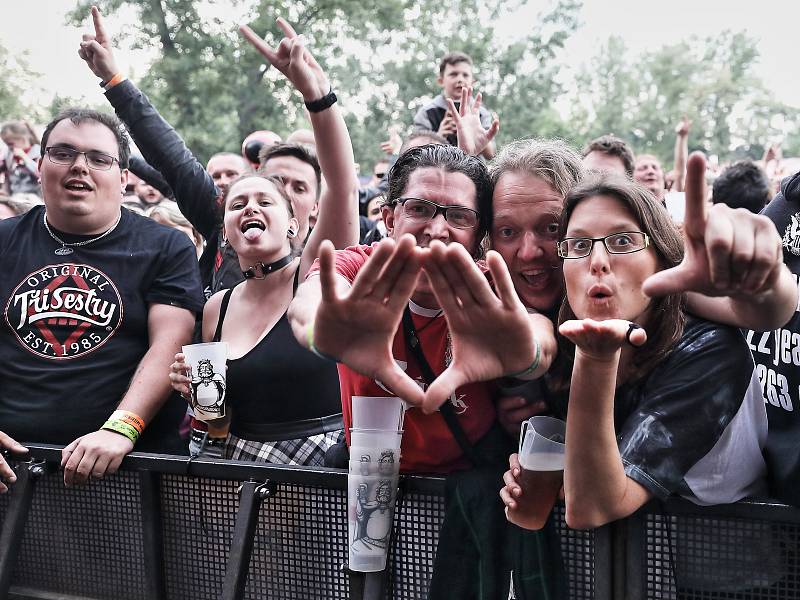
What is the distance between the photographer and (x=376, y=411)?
75.7 inches

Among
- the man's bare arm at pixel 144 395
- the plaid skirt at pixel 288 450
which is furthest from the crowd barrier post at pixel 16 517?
the plaid skirt at pixel 288 450

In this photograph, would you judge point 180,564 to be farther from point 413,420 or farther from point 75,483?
point 413,420

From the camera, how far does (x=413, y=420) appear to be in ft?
6.62

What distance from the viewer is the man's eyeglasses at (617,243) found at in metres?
1.85

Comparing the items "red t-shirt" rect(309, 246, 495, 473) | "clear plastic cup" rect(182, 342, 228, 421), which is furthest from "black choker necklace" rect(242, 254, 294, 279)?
"red t-shirt" rect(309, 246, 495, 473)

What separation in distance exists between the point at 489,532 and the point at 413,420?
33 cm

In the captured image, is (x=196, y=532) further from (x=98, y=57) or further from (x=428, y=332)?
(x=98, y=57)

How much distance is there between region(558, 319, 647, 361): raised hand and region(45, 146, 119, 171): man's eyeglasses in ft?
6.80

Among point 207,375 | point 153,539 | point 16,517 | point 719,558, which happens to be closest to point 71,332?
point 16,517

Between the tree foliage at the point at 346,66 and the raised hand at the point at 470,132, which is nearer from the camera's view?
the raised hand at the point at 470,132

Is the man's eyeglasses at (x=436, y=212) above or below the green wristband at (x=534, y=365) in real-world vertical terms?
above

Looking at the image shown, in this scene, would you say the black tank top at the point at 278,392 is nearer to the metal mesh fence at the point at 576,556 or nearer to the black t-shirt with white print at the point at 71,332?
the black t-shirt with white print at the point at 71,332

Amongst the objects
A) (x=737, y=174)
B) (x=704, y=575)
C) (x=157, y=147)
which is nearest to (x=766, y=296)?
(x=704, y=575)

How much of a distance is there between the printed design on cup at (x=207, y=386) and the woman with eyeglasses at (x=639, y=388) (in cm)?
87
